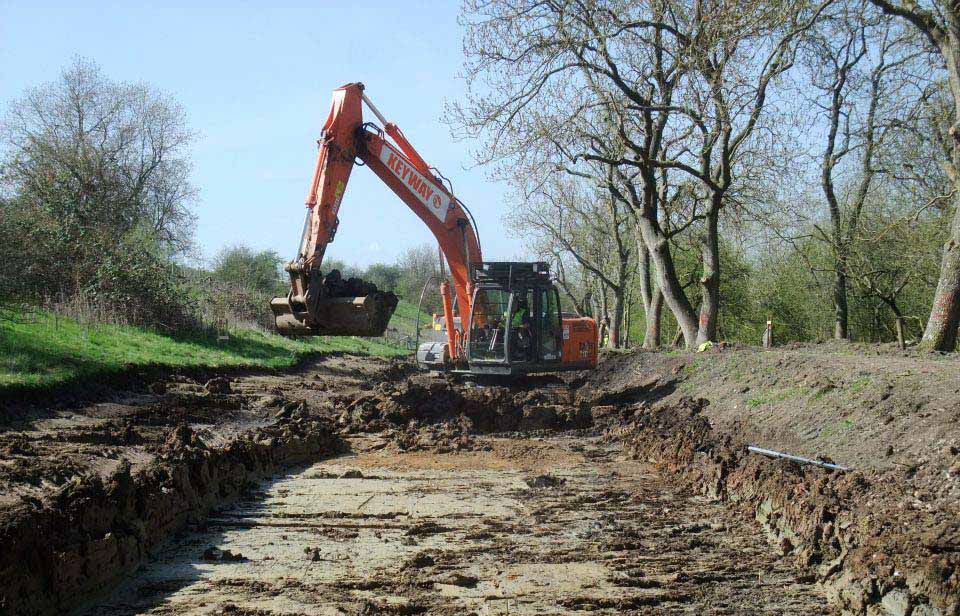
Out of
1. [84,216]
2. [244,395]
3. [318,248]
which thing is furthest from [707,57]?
[84,216]

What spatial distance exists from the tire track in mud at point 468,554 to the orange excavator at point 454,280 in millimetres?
4955

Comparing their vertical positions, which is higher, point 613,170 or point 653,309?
point 613,170

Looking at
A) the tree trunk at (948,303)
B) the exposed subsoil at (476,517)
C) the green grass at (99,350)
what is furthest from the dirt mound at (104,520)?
the tree trunk at (948,303)

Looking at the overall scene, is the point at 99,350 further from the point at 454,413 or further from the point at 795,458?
the point at 795,458

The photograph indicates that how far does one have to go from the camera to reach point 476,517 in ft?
24.4

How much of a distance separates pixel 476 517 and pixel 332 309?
582 cm

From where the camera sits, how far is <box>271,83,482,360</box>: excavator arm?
12.3 m

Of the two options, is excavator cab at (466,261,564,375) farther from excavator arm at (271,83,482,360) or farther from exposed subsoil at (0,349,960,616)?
exposed subsoil at (0,349,960,616)

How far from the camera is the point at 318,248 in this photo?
42.2ft

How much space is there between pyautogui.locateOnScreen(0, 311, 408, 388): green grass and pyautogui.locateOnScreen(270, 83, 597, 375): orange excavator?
167 inches

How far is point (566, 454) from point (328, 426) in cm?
386

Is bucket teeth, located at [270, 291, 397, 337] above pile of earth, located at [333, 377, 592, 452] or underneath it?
above

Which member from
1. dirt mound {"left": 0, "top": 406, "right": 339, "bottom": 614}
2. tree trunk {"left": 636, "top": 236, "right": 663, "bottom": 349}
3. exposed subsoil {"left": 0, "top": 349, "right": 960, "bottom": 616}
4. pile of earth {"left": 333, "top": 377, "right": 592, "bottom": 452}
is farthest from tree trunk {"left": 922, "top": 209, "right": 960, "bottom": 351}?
tree trunk {"left": 636, "top": 236, "right": 663, "bottom": 349}

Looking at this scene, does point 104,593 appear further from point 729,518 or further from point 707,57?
point 707,57
